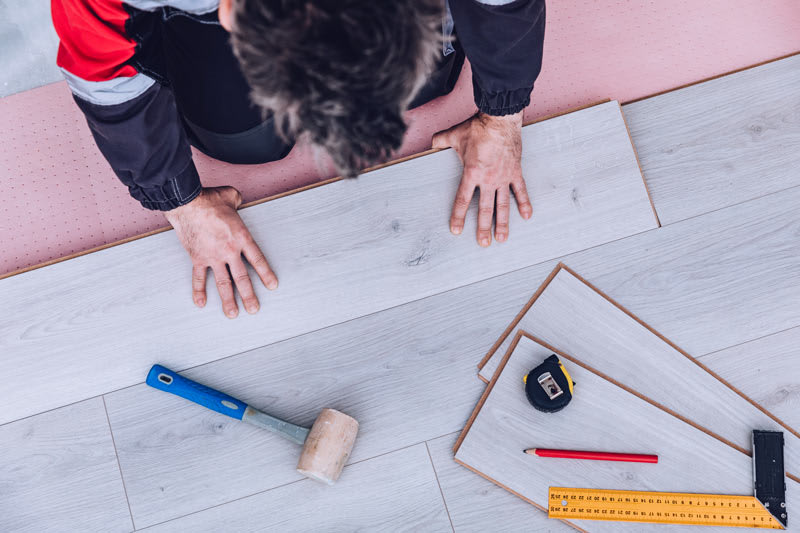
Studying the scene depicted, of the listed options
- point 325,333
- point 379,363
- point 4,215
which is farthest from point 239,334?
point 4,215

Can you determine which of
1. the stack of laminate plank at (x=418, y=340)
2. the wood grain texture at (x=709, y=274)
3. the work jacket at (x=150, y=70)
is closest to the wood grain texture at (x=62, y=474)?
the stack of laminate plank at (x=418, y=340)

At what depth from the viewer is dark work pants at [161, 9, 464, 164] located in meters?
1.06

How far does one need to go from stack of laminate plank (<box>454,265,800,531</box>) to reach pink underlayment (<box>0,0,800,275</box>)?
1.74ft

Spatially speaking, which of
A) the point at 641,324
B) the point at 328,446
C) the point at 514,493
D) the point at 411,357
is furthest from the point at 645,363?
the point at 328,446

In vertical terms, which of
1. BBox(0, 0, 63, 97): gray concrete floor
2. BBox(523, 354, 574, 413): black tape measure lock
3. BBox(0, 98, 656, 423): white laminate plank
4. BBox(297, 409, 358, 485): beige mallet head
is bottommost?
BBox(297, 409, 358, 485): beige mallet head

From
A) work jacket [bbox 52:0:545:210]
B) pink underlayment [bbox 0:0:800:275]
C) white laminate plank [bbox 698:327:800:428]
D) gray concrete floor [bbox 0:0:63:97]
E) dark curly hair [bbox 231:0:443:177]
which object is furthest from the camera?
gray concrete floor [bbox 0:0:63:97]

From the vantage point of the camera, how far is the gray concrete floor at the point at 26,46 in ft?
4.53

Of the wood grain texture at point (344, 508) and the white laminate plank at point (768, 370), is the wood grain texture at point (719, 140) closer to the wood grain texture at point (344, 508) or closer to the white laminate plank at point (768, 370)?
the white laminate plank at point (768, 370)

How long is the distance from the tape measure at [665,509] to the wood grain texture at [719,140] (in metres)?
0.57

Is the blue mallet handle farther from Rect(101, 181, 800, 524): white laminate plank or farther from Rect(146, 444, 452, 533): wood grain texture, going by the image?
Rect(146, 444, 452, 533): wood grain texture

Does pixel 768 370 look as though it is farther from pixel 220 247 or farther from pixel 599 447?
pixel 220 247

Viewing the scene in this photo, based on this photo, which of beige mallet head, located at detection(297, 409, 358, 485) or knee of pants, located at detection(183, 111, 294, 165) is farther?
knee of pants, located at detection(183, 111, 294, 165)

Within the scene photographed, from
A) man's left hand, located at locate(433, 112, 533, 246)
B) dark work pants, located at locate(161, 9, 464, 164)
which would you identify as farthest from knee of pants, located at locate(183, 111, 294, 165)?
man's left hand, located at locate(433, 112, 533, 246)

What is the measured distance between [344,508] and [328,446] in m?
0.15
